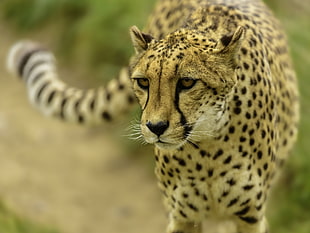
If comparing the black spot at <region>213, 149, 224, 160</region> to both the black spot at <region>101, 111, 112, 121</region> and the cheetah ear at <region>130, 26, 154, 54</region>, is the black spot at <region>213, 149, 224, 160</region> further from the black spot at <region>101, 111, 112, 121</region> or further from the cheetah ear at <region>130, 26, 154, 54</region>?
the black spot at <region>101, 111, 112, 121</region>

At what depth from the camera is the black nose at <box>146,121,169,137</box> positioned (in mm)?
2496

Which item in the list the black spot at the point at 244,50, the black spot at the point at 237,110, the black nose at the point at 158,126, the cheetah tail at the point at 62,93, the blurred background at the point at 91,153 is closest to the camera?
the black nose at the point at 158,126

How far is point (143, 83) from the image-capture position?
2.58 m

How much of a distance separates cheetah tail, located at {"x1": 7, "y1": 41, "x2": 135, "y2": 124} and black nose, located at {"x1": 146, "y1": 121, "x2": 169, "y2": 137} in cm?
128

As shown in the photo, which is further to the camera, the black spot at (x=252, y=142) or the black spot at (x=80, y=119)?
the black spot at (x=80, y=119)

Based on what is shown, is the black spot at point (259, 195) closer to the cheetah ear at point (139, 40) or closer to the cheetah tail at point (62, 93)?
the cheetah ear at point (139, 40)

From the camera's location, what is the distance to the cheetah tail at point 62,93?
3.90 metres

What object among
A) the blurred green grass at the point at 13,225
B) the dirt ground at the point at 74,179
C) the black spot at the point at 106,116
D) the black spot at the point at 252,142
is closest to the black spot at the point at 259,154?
the black spot at the point at 252,142

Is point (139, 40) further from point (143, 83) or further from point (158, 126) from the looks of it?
point (158, 126)

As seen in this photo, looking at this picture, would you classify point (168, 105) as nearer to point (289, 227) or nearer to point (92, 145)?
point (289, 227)

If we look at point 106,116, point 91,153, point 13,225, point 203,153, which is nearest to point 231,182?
point 203,153

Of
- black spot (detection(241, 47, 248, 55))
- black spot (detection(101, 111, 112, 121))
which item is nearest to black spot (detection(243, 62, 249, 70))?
black spot (detection(241, 47, 248, 55))

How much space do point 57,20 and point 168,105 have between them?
438 cm

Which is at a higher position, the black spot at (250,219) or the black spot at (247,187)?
the black spot at (247,187)
